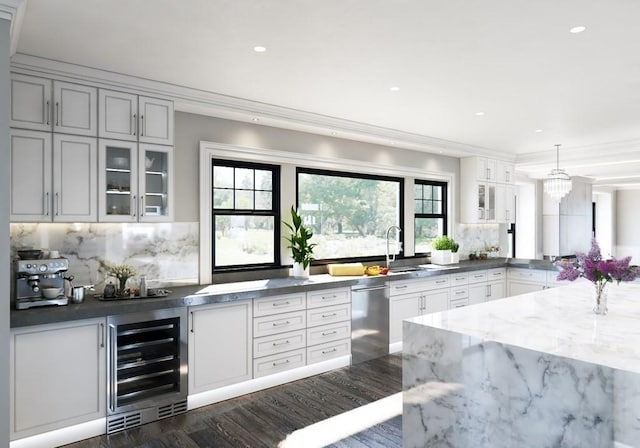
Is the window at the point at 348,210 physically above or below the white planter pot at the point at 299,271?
above

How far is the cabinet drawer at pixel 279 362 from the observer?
4025 millimetres

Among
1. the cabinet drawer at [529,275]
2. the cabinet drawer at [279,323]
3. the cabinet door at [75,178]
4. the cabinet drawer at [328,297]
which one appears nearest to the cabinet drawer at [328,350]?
the cabinet drawer at [279,323]

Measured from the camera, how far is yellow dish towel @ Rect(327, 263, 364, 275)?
16.4ft

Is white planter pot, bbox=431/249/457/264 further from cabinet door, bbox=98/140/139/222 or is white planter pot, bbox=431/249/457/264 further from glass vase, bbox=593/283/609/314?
cabinet door, bbox=98/140/139/222

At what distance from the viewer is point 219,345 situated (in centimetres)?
378

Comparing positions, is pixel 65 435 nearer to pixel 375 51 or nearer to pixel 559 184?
pixel 375 51

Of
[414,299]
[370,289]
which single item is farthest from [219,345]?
[414,299]

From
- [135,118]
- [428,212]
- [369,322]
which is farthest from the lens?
[428,212]

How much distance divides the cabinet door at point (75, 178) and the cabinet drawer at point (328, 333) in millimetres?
2314

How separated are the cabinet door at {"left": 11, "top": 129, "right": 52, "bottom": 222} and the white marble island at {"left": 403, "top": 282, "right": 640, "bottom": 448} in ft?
9.00

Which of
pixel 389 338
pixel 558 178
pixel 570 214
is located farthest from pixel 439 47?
pixel 570 214

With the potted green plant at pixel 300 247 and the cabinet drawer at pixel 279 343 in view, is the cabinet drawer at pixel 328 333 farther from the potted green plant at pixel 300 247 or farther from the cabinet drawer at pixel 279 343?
the potted green plant at pixel 300 247

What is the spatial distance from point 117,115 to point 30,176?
80 centimetres

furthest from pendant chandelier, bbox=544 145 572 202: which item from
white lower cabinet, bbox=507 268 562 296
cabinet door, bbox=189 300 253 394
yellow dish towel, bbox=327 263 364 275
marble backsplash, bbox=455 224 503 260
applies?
cabinet door, bbox=189 300 253 394
